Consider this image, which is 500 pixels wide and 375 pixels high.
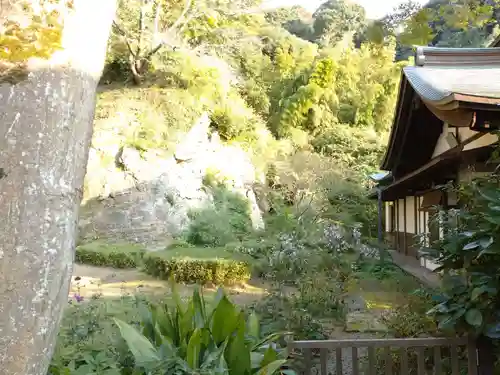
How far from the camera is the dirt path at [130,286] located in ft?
27.6

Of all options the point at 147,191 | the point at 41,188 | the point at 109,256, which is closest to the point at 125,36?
the point at 147,191

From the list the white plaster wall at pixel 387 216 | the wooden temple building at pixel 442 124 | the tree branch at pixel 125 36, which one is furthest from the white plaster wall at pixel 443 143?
the tree branch at pixel 125 36

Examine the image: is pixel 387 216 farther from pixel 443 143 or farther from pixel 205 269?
pixel 443 143

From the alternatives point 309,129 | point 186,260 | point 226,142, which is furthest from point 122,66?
point 186,260

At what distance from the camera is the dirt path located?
8398 mm

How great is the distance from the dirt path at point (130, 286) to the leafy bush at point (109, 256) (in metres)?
0.49

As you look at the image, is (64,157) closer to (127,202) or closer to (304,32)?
(127,202)

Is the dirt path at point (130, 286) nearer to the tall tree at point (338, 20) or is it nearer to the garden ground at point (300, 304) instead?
the garden ground at point (300, 304)

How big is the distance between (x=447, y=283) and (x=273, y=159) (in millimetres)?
17355

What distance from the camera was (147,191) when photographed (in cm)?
1509

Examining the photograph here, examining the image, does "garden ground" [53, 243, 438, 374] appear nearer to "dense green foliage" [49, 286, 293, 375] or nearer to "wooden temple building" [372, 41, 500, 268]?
"dense green foliage" [49, 286, 293, 375]

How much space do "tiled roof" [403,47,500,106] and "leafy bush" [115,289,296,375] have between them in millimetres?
2976

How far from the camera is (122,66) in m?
19.2

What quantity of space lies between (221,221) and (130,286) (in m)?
4.62
